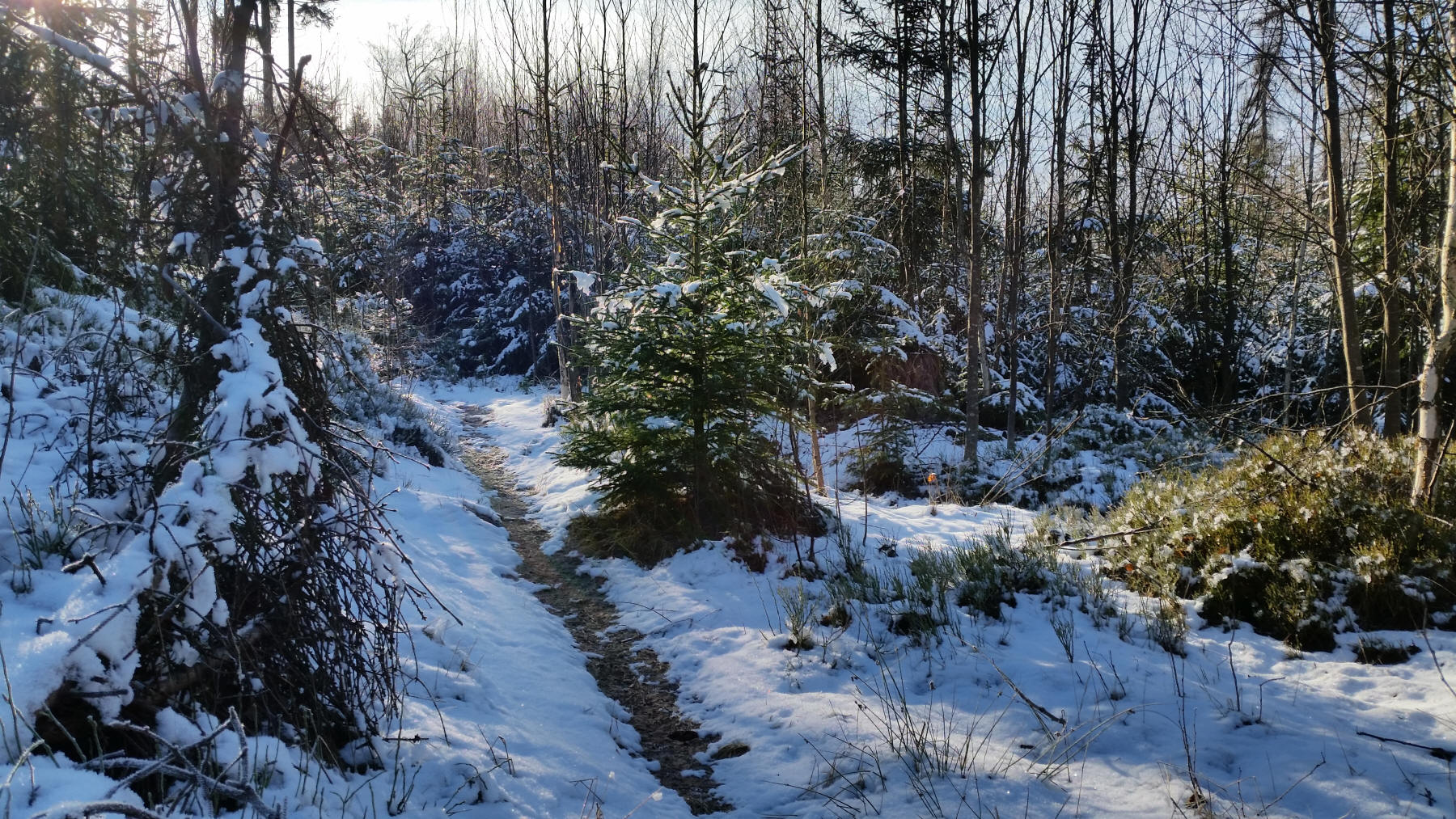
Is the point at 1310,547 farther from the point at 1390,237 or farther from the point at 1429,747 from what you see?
the point at 1390,237

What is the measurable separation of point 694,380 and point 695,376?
46 millimetres

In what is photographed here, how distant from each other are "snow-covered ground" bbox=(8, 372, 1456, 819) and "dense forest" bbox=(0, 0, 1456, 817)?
0.13 m

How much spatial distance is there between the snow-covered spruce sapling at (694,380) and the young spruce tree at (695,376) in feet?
0.04

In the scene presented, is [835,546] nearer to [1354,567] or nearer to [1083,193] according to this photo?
[1354,567]

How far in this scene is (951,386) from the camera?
48.9ft

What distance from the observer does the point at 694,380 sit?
7711 mm

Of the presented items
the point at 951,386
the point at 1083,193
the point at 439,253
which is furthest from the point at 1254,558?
the point at 439,253

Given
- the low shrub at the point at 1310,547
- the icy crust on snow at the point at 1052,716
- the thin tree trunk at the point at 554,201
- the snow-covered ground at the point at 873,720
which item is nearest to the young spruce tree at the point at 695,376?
the snow-covered ground at the point at 873,720

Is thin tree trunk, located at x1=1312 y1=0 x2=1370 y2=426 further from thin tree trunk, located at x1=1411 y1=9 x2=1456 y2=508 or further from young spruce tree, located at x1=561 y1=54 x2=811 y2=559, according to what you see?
young spruce tree, located at x1=561 y1=54 x2=811 y2=559

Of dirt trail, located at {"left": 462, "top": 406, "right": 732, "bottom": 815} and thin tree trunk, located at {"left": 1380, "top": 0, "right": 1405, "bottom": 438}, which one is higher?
thin tree trunk, located at {"left": 1380, "top": 0, "right": 1405, "bottom": 438}

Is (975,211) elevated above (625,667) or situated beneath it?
elevated above

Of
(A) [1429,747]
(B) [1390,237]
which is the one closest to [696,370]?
(A) [1429,747]

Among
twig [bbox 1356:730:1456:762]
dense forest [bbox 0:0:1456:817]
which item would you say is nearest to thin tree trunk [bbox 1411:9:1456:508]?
dense forest [bbox 0:0:1456:817]

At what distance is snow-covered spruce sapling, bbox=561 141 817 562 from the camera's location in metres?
7.61
